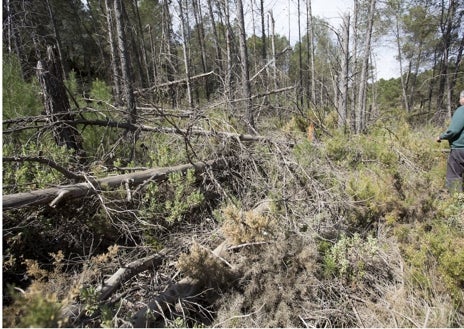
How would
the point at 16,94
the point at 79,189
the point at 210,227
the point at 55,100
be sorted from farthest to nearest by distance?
the point at 16,94, the point at 55,100, the point at 210,227, the point at 79,189

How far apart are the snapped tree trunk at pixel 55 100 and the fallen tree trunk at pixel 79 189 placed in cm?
85

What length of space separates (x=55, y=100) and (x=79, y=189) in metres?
1.48

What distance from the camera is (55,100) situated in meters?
3.21

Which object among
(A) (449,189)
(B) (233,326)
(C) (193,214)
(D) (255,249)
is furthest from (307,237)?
(A) (449,189)

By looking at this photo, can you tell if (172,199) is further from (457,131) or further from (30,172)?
(457,131)

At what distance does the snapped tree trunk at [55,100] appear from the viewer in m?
3.14

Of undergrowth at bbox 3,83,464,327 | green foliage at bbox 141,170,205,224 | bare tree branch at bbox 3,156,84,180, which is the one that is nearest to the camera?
undergrowth at bbox 3,83,464,327

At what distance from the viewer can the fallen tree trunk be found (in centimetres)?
205

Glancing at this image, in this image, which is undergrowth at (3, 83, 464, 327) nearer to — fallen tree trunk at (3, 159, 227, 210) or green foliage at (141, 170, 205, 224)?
green foliage at (141, 170, 205, 224)

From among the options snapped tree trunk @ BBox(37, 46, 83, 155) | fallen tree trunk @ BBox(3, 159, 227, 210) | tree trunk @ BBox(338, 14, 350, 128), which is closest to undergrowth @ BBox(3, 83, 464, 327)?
fallen tree trunk @ BBox(3, 159, 227, 210)

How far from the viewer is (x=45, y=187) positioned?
2.34m

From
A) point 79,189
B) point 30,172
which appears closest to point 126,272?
point 79,189

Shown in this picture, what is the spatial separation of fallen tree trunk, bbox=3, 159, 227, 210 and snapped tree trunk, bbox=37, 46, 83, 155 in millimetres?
849

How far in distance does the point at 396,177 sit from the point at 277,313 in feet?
7.89
